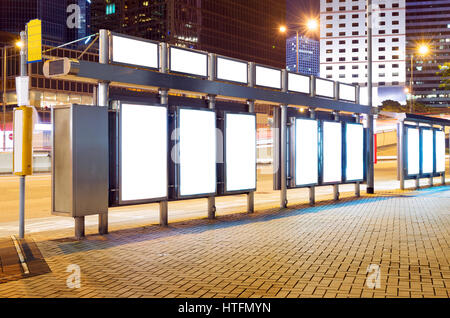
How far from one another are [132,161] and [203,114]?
2147 mm

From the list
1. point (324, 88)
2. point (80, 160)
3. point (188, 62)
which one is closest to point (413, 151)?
point (324, 88)

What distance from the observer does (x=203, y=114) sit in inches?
429

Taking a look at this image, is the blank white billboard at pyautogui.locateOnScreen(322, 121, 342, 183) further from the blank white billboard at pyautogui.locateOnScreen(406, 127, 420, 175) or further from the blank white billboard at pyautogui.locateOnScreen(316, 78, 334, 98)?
the blank white billboard at pyautogui.locateOnScreen(406, 127, 420, 175)

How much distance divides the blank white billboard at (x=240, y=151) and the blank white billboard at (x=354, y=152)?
4.51m

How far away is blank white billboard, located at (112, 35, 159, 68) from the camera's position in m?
9.22

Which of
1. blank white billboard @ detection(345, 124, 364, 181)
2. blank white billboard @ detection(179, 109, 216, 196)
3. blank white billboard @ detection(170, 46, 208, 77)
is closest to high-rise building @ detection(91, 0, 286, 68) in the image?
blank white billboard @ detection(345, 124, 364, 181)

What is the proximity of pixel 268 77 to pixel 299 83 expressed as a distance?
140cm

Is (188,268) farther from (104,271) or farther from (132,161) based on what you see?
(132,161)

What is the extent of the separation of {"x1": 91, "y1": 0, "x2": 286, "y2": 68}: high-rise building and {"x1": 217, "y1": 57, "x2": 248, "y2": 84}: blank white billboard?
117092mm

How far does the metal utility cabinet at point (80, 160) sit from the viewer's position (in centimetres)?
865

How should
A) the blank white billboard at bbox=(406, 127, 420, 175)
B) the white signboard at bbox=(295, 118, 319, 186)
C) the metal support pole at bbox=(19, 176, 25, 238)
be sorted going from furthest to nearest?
the blank white billboard at bbox=(406, 127, 420, 175)
the white signboard at bbox=(295, 118, 319, 186)
the metal support pole at bbox=(19, 176, 25, 238)

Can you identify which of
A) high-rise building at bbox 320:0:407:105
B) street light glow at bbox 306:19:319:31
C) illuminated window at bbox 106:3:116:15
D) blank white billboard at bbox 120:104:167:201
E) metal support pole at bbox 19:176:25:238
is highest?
illuminated window at bbox 106:3:116:15

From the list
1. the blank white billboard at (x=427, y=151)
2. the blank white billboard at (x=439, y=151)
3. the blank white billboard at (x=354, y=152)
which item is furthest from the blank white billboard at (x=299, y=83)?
the blank white billboard at (x=439, y=151)

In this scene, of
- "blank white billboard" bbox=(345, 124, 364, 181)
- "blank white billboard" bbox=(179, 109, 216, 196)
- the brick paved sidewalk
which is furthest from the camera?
"blank white billboard" bbox=(345, 124, 364, 181)
